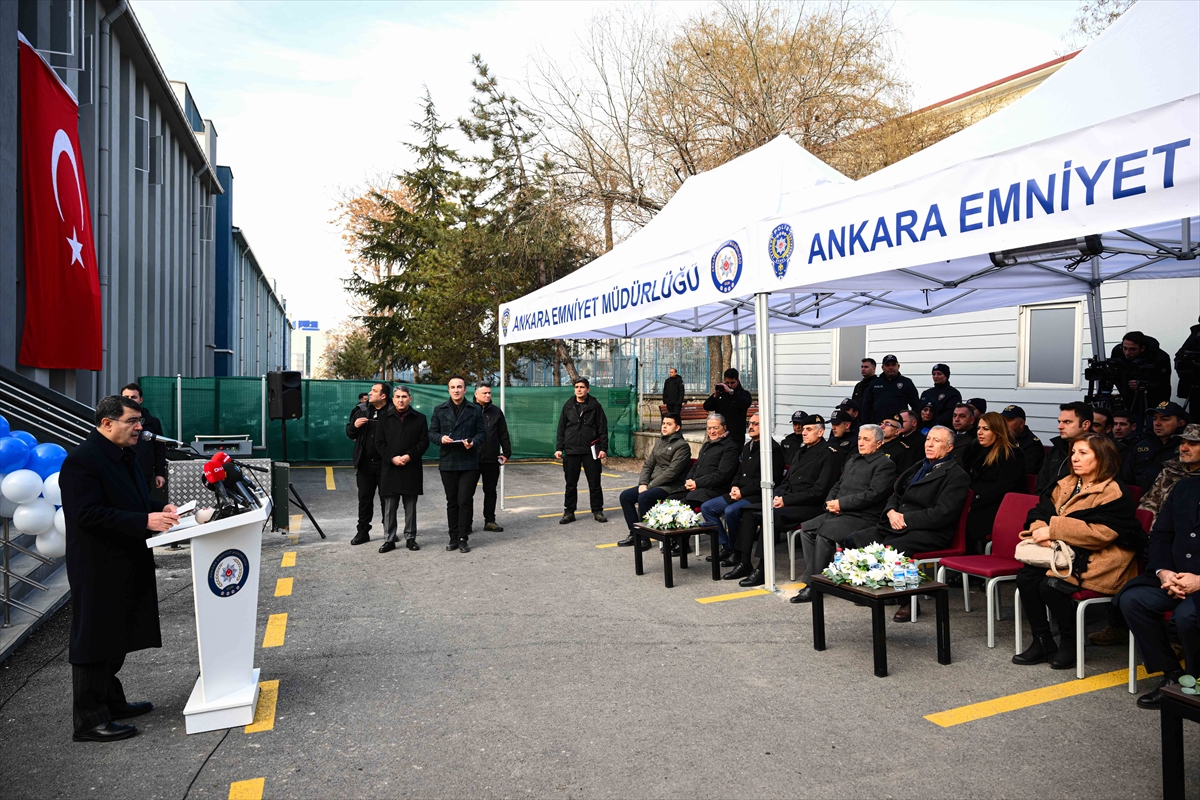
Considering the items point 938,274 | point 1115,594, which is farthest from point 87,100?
point 1115,594

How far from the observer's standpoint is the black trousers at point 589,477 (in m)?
10.5

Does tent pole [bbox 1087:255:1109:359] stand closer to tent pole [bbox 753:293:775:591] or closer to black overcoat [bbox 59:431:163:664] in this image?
tent pole [bbox 753:293:775:591]

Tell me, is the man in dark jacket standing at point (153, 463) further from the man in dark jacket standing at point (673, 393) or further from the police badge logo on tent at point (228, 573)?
the man in dark jacket standing at point (673, 393)

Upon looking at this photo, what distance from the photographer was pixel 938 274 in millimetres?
7328

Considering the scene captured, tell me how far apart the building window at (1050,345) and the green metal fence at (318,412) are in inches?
343

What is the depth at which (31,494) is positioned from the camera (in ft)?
16.5

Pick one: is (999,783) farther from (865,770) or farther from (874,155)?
(874,155)

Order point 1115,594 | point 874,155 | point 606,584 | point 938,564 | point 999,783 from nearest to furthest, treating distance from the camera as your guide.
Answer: point 999,783
point 1115,594
point 938,564
point 606,584
point 874,155

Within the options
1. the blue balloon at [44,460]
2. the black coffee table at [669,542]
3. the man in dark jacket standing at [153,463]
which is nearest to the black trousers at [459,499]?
the black coffee table at [669,542]

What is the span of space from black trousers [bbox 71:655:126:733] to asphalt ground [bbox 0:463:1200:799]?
0.14 metres

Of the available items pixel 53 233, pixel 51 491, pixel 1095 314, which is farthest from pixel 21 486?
pixel 1095 314

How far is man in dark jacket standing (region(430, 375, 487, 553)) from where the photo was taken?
28.8 feet

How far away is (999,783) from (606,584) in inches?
159

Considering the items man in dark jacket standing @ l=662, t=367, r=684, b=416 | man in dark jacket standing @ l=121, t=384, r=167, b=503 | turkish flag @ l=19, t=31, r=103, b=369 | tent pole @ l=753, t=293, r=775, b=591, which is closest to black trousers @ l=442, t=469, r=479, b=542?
man in dark jacket standing @ l=121, t=384, r=167, b=503
